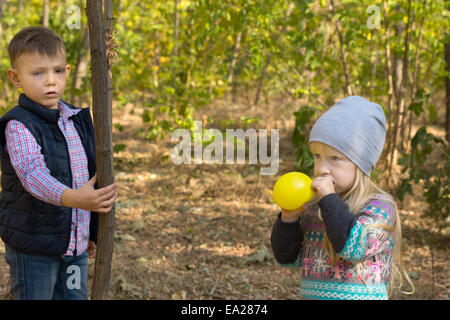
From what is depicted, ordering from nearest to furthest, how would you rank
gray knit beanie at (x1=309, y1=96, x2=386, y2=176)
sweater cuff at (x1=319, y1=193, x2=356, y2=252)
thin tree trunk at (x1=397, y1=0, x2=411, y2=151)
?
1. sweater cuff at (x1=319, y1=193, x2=356, y2=252)
2. gray knit beanie at (x1=309, y1=96, x2=386, y2=176)
3. thin tree trunk at (x1=397, y1=0, x2=411, y2=151)

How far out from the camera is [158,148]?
7.27 metres

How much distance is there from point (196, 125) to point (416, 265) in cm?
280

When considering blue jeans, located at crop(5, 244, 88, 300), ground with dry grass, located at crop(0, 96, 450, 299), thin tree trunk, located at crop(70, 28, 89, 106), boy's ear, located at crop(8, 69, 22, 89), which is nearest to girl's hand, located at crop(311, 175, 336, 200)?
blue jeans, located at crop(5, 244, 88, 300)

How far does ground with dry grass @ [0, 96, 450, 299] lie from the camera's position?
12.0 ft

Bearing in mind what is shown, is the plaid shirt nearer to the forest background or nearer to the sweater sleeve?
the sweater sleeve

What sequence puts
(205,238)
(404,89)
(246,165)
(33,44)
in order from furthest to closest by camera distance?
(246,165)
(404,89)
(205,238)
(33,44)

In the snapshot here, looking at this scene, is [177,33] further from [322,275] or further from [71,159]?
[322,275]

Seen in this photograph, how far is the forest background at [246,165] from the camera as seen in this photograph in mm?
3906

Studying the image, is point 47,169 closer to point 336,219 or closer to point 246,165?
point 336,219

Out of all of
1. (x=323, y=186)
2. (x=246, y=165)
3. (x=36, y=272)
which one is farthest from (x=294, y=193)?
(x=246, y=165)

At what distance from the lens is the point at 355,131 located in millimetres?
1766

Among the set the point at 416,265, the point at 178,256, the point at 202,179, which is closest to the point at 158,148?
the point at 202,179

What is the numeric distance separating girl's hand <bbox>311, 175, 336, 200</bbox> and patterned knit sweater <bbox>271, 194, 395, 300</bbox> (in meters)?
0.03

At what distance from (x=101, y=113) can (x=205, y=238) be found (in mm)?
3170
